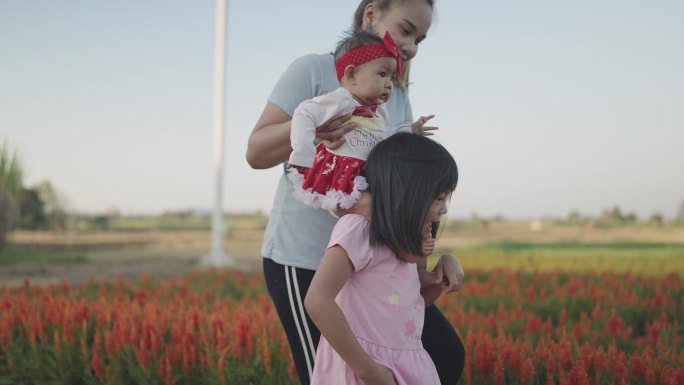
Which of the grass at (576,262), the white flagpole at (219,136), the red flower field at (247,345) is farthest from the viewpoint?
the white flagpole at (219,136)

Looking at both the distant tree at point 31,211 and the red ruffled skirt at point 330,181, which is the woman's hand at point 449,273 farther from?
the distant tree at point 31,211

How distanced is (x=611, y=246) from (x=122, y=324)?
43.1 ft

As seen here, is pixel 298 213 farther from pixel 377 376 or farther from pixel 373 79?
pixel 377 376

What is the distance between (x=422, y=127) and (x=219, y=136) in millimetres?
11076

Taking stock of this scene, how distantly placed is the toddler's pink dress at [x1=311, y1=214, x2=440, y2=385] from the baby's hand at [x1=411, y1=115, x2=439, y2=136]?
456 millimetres

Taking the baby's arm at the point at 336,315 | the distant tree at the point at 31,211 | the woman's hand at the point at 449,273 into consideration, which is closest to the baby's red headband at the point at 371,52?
the baby's arm at the point at 336,315

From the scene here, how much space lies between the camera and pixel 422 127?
97.0 inches

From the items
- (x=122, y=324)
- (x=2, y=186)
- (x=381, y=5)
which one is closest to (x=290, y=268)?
(x=381, y=5)

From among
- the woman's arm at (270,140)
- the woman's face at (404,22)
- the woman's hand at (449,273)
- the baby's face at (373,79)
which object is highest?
the woman's face at (404,22)

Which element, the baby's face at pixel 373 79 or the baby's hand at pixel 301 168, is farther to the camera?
the baby's hand at pixel 301 168

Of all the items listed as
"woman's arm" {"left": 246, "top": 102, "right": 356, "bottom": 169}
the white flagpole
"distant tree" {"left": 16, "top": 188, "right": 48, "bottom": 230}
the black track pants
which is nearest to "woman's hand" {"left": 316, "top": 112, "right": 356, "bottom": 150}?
"woman's arm" {"left": 246, "top": 102, "right": 356, "bottom": 169}

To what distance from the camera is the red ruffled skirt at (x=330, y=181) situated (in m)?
2.18

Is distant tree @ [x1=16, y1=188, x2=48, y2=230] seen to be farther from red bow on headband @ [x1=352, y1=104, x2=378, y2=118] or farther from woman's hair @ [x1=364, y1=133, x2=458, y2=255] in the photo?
woman's hair @ [x1=364, y1=133, x2=458, y2=255]

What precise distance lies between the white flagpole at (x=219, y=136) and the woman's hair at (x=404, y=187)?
1122 centimetres
